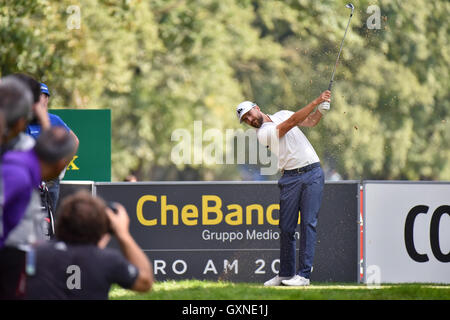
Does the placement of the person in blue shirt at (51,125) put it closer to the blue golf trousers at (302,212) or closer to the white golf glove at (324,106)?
the blue golf trousers at (302,212)

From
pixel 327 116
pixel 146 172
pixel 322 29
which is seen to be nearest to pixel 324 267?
pixel 322 29

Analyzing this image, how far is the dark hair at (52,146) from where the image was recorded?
15.9 feet

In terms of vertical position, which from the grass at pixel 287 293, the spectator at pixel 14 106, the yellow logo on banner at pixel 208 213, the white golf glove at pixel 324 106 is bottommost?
the grass at pixel 287 293

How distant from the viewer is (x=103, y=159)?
11.8m

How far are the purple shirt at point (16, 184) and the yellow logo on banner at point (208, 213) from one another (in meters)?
6.60

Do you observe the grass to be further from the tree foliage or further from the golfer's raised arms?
the tree foliage

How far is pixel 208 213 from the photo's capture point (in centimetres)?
1137

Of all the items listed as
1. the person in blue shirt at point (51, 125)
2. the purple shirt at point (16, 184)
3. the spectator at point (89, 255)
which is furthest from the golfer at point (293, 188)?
the purple shirt at point (16, 184)

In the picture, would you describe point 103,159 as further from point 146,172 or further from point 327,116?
point 146,172

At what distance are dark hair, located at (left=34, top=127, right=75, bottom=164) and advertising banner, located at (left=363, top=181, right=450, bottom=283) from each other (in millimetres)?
6573

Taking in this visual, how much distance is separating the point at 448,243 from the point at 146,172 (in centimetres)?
3068

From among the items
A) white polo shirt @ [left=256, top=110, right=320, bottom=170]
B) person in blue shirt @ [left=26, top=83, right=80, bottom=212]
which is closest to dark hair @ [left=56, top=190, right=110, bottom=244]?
person in blue shirt @ [left=26, top=83, right=80, bottom=212]

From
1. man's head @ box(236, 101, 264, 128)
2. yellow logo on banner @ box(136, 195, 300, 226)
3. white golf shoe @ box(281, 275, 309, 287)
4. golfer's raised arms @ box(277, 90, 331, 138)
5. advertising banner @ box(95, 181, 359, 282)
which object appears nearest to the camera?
golfer's raised arms @ box(277, 90, 331, 138)

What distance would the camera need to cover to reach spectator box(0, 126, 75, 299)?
4617 millimetres
